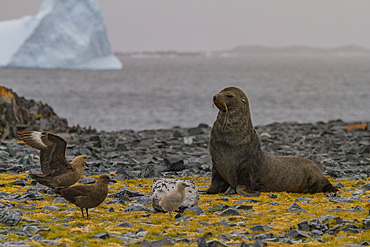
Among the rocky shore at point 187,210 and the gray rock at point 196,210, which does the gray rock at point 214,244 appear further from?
the gray rock at point 196,210

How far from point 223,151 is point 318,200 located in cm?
181

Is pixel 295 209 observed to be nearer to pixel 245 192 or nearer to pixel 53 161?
pixel 245 192

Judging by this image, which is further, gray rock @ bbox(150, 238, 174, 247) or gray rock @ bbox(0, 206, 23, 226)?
gray rock @ bbox(0, 206, 23, 226)

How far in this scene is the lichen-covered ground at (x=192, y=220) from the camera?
6.46m

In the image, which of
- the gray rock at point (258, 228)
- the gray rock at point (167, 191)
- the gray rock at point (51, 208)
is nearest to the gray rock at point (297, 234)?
the gray rock at point (258, 228)

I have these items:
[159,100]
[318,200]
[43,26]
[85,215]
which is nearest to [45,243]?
[85,215]

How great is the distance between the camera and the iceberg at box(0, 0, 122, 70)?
2931 inches

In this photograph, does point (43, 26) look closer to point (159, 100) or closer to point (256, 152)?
point (159, 100)

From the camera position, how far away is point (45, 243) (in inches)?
246

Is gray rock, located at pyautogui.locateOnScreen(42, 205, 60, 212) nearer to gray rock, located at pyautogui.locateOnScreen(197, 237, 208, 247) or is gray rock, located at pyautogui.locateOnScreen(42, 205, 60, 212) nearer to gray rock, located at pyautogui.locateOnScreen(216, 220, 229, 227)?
gray rock, located at pyautogui.locateOnScreen(216, 220, 229, 227)

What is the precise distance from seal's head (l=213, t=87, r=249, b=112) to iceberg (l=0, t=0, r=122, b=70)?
66978 mm

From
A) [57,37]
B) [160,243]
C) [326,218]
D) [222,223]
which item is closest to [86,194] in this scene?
[160,243]

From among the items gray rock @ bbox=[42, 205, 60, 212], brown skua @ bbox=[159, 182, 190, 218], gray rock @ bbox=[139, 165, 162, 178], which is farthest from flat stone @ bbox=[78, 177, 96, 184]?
brown skua @ bbox=[159, 182, 190, 218]

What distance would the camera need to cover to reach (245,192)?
30.1 feet
